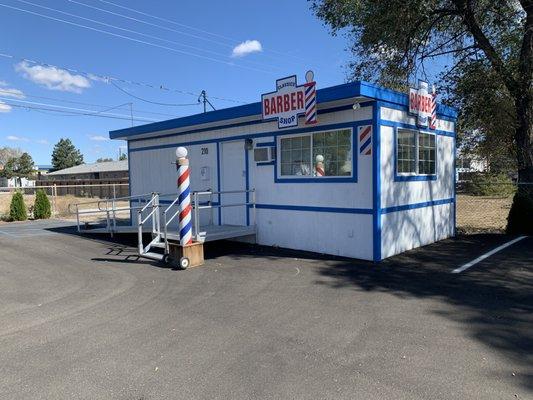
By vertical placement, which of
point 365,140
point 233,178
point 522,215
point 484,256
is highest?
point 365,140

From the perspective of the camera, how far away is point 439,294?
625 cm

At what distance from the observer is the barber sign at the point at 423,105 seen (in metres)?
9.32

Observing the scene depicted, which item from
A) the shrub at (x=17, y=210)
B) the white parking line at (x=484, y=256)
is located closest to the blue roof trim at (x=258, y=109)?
the white parking line at (x=484, y=256)

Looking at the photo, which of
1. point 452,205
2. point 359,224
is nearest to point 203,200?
point 359,224

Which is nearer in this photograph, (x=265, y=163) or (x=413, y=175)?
(x=413, y=175)

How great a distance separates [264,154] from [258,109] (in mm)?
1054

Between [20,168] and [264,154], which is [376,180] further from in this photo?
[20,168]

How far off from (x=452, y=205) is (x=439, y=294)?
18.9 feet

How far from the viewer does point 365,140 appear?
8.54 metres

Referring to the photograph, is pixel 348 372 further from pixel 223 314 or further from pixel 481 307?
pixel 481 307

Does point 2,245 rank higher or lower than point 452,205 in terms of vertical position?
lower

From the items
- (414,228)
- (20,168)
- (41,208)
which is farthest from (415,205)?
(20,168)

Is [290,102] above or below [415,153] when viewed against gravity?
above

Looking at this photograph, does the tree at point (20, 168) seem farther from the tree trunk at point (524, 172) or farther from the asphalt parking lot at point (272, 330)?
the tree trunk at point (524, 172)
